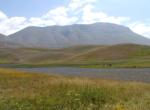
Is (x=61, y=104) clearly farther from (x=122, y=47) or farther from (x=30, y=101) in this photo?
(x=122, y=47)

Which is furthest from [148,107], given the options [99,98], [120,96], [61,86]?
[61,86]

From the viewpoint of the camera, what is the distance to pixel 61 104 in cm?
1372

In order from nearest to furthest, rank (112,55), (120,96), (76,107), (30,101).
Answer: (76,107)
(30,101)
(120,96)
(112,55)

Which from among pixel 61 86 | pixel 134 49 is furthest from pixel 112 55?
pixel 61 86

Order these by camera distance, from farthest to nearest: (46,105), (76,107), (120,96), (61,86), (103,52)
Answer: (103,52) < (61,86) < (120,96) < (46,105) < (76,107)

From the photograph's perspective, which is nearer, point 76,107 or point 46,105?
point 76,107

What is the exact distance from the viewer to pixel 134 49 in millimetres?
182500

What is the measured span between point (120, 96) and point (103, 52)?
174m

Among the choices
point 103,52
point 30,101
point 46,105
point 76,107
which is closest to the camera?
point 76,107

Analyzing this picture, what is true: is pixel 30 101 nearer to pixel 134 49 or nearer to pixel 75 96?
pixel 75 96

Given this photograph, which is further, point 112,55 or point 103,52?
point 103,52

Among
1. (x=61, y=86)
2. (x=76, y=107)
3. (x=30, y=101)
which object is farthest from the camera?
(x=61, y=86)

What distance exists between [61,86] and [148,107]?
910cm

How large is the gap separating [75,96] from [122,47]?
181870mm
